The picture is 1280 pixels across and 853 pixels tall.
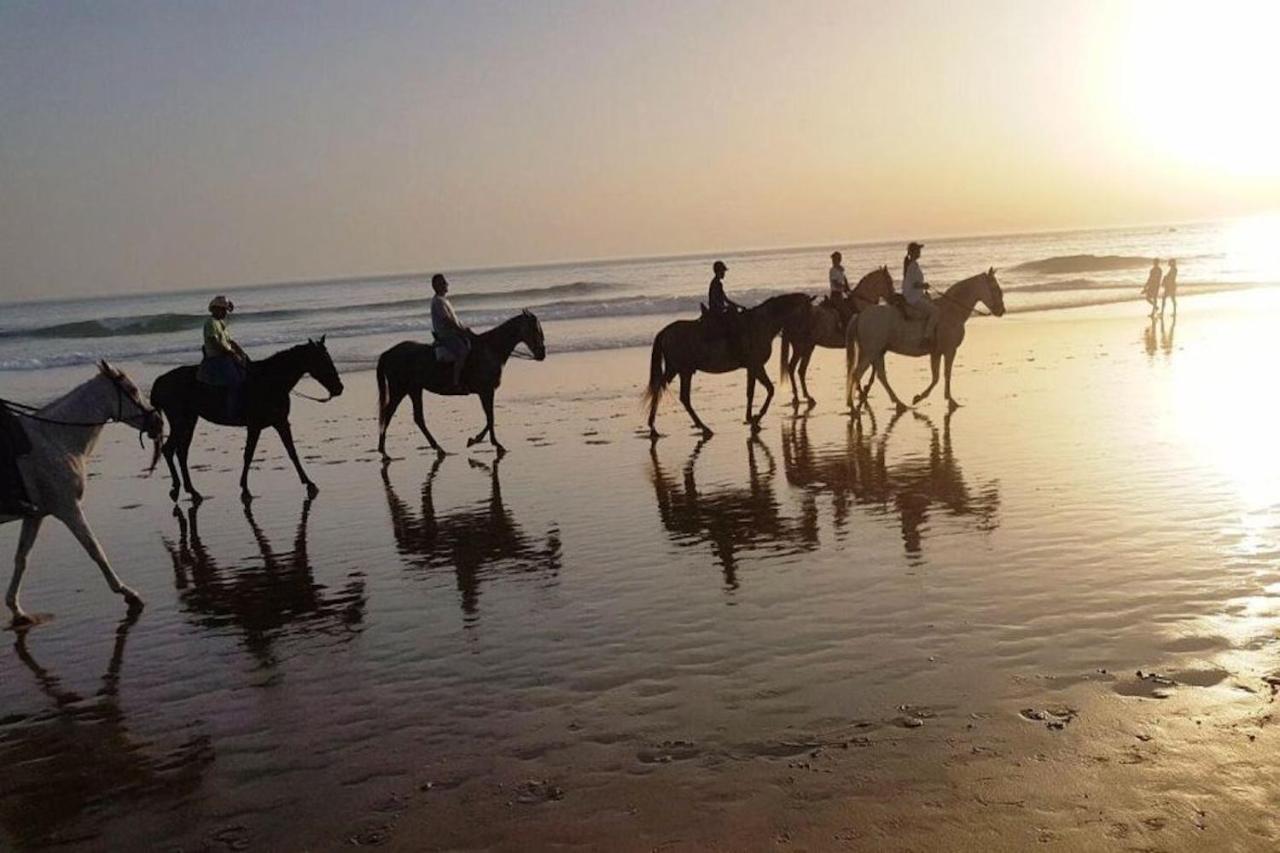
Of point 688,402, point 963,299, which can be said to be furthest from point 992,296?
point 688,402

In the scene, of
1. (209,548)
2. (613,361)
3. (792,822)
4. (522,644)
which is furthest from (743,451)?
(613,361)

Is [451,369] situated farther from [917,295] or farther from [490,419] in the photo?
[917,295]

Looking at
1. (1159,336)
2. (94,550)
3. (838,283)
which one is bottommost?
(1159,336)

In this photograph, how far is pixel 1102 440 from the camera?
11516mm

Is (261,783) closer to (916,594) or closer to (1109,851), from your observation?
(1109,851)

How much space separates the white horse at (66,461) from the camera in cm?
775

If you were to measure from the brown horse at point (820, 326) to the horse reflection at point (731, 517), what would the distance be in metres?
4.75

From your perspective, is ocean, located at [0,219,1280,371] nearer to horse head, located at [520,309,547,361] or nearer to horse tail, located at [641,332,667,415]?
horse tail, located at [641,332,667,415]

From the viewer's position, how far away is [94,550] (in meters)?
7.83

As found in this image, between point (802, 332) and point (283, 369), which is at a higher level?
point (283, 369)

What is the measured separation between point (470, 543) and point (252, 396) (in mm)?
5072

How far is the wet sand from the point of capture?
410 centimetres

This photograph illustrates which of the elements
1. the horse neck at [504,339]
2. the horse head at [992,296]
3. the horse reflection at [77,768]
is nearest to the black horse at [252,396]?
the horse neck at [504,339]

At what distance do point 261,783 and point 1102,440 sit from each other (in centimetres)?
966
